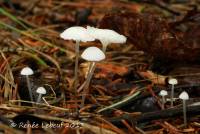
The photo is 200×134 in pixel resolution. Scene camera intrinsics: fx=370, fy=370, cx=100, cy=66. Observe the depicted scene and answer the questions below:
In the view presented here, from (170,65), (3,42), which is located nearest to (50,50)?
(3,42)

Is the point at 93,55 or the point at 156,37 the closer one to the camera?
the point at 93,55

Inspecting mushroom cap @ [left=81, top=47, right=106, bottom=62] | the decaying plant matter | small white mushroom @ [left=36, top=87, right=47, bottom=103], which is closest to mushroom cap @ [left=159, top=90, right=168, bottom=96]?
the decaying plant matter

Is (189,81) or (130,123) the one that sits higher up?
(189,81)

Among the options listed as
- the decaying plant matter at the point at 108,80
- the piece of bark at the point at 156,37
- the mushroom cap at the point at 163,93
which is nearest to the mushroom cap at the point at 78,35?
the decaying plant matter at the point at 108,80

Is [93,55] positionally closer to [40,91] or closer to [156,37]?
[40,91]

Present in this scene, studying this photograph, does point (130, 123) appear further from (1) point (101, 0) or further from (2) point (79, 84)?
(1) point (101, 0)

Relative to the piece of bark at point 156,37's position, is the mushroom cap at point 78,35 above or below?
below

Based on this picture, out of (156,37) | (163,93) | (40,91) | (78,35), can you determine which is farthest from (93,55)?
(156,37)

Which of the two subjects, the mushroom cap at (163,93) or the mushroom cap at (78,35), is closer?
the mushroom cap at (78,35)

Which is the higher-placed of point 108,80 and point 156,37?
point 156,37

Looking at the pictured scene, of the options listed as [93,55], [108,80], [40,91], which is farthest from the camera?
[108,80]

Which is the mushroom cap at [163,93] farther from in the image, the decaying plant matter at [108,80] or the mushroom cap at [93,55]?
the mushroom cap at [93,55]
